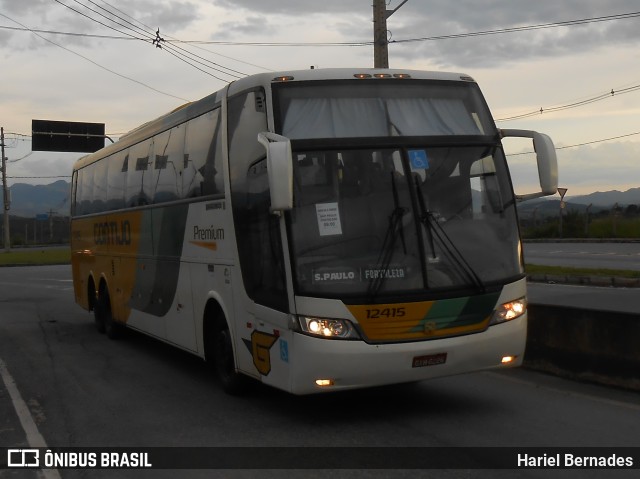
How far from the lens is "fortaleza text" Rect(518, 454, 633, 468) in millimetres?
6375

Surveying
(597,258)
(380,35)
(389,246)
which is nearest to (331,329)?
(389,246)

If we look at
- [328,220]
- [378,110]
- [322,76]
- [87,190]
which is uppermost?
[322,76]

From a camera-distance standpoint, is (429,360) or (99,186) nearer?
(429,360)

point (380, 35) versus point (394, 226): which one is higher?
point (380, 35)

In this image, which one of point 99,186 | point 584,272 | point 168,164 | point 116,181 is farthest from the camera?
point 584,272

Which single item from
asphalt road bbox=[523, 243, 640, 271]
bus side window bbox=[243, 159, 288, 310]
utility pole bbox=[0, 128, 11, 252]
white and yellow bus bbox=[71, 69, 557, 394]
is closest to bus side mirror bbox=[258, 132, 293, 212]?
white and yellow bus bbox=[71, 69, 557, 394]

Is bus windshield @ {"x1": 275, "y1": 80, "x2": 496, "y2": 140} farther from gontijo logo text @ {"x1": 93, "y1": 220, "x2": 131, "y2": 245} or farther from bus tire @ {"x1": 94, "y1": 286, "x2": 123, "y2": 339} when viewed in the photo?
bus tire @ {"x1": 94, "y1": 286, "x2": 123, "y2": 339}

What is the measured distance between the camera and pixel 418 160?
7957 millimetres

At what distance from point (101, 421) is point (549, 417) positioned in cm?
433

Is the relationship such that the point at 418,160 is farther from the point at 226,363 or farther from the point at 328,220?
the point at 226,363

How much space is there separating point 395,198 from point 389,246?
0.46m

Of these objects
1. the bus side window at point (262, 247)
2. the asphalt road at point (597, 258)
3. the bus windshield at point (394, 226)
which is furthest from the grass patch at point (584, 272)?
the bus side window at point (262, 247)

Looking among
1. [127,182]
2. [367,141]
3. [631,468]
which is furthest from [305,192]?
[127,182]

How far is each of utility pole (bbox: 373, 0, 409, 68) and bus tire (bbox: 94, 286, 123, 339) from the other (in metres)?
9.97
